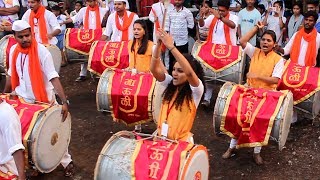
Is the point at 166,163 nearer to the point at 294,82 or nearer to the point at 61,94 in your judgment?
the point at 61,94

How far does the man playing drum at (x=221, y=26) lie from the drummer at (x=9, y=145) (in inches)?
177

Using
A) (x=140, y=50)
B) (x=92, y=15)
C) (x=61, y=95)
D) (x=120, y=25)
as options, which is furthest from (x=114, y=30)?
(x=61, y=95)

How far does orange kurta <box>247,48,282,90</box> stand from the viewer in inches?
254

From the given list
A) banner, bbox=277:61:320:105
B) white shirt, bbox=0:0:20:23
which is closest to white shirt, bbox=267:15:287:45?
banner, bbox=277:61:320:105

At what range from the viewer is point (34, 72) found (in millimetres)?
5711

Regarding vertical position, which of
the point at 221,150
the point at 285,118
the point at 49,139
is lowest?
the point at 221,150

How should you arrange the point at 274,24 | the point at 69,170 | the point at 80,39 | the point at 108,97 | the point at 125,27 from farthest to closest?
1. the point at 274,24
2. the point at 80,39
3. the point at 125,27
4. the point at 108,97
5. the point at 69,170

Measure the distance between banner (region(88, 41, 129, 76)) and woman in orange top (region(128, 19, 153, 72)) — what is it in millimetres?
493

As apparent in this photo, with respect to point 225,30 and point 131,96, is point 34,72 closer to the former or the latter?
point 131,96

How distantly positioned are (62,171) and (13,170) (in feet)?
6.04

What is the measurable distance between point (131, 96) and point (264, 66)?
69.9 inches

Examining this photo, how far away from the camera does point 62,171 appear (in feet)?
20.1

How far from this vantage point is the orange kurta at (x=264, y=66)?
21.2ft

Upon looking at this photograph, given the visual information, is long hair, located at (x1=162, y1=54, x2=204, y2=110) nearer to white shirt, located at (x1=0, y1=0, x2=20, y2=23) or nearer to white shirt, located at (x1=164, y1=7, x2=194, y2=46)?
white shirt, located at (x1=164, y1=7, x2=194, y2=46)
